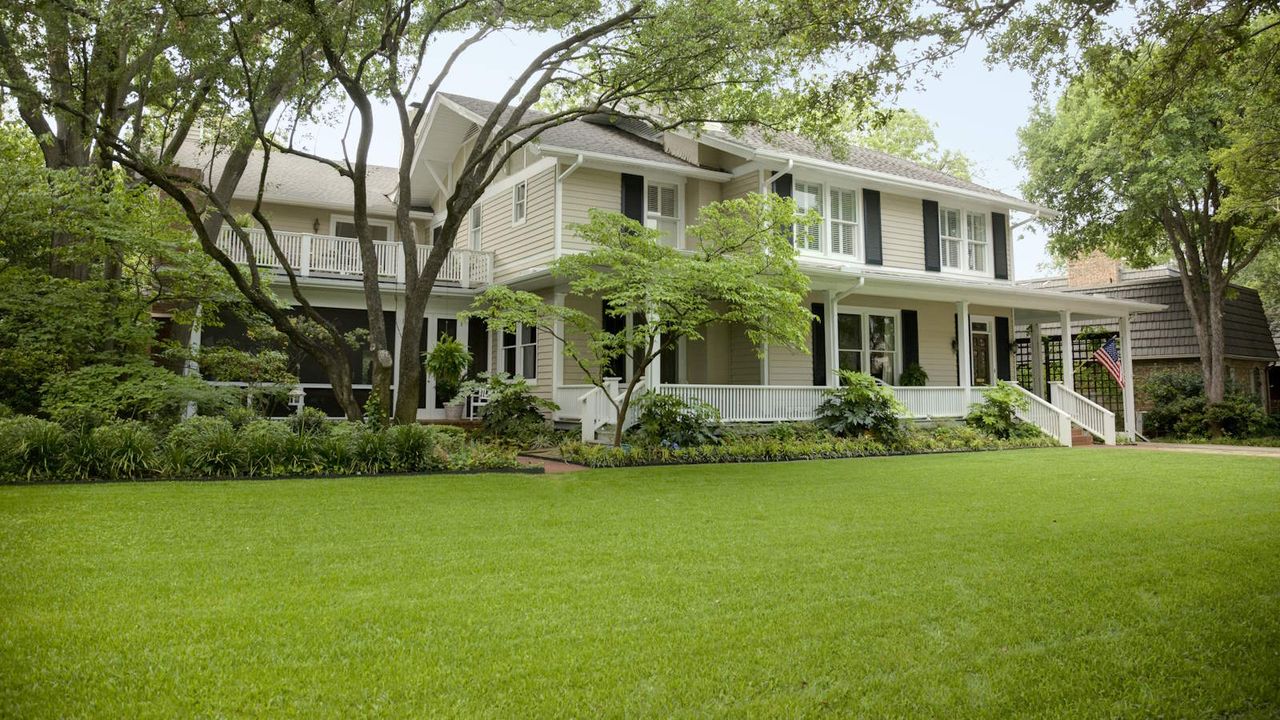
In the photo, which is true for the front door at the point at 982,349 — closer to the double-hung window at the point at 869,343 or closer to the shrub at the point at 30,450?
the double-hung window at the point at 869,343

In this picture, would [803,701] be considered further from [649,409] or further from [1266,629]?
[649,409]

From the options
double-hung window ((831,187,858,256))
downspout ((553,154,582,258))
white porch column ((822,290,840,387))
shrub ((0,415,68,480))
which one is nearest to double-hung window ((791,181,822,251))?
Answer: double-hung window ((831,187,858,256))

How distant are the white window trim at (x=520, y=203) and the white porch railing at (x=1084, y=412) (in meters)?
11.9

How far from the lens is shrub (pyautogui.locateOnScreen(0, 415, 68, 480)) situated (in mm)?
8156

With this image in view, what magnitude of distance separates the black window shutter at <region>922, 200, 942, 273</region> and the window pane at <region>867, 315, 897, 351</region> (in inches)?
67.1

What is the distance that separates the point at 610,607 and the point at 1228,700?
260 cm

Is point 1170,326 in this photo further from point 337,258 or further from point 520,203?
point 337,258

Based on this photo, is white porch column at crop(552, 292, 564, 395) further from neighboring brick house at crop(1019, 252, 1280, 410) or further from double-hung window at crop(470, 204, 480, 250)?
neighboring brick house at crop(1019, 252, 1280, 410)

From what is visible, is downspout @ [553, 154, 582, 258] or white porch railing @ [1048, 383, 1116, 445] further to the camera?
white porch railing @ [1048, 383, 1116, 445]

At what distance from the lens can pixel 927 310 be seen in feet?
61.1

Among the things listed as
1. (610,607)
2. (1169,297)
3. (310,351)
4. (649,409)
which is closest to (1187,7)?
(610,607)

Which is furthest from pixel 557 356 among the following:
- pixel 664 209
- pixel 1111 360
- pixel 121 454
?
pixel 1111 360

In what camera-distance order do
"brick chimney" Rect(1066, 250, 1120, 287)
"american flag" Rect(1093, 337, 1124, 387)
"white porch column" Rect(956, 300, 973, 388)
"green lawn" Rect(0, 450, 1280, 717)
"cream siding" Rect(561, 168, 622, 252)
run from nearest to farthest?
1. "green lawn" Rect(0, 450, 1280, 717)
2. "cream siding" Rect(561, 168, 622, 252)
3. "white porch column" Rect(956, 300, 973, 388)
4. "american flag" Rect(1093, 337, 1124, 387)
5. "brick chimney" Rect(1066, 250, 1120, 287)

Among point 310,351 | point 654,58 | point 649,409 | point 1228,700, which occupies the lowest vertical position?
point 1228,700
